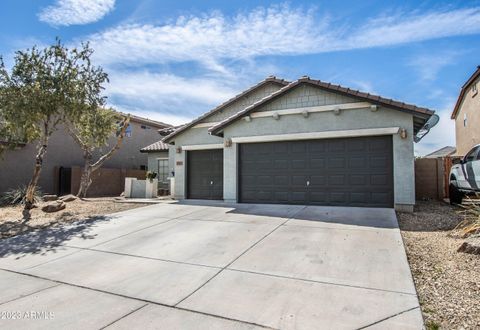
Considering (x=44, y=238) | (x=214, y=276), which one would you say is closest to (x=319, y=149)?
(x=214, y=276)

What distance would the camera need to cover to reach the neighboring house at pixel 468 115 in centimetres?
1727

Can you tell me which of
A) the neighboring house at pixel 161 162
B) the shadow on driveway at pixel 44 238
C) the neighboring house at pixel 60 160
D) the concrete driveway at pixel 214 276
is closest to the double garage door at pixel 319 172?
the concrete driveway at pixel 214 276

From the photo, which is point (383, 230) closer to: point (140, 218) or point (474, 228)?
point (474, 228)

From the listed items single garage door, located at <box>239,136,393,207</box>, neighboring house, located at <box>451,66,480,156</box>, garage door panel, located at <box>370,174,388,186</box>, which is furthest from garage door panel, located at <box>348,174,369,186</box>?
neighboring house, located at <box>451,66,480,156</box>

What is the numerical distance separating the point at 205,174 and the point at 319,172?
5.46 meters

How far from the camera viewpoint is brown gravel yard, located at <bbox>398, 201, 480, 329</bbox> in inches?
136

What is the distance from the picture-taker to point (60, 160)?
19.8 m

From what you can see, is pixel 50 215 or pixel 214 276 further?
pixel 50 215

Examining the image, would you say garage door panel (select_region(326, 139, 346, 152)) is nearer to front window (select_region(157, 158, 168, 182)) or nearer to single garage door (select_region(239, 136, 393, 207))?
single garage door (select_region(239, 136, 393, 207))

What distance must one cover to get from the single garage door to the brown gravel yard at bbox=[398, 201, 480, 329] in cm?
244

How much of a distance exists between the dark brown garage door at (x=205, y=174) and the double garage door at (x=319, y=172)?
166 centimetres

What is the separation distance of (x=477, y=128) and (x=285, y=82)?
11.8 m

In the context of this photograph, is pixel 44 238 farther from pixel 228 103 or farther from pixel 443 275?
pixel 228 103

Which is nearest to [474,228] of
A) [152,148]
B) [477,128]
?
[477,128]
